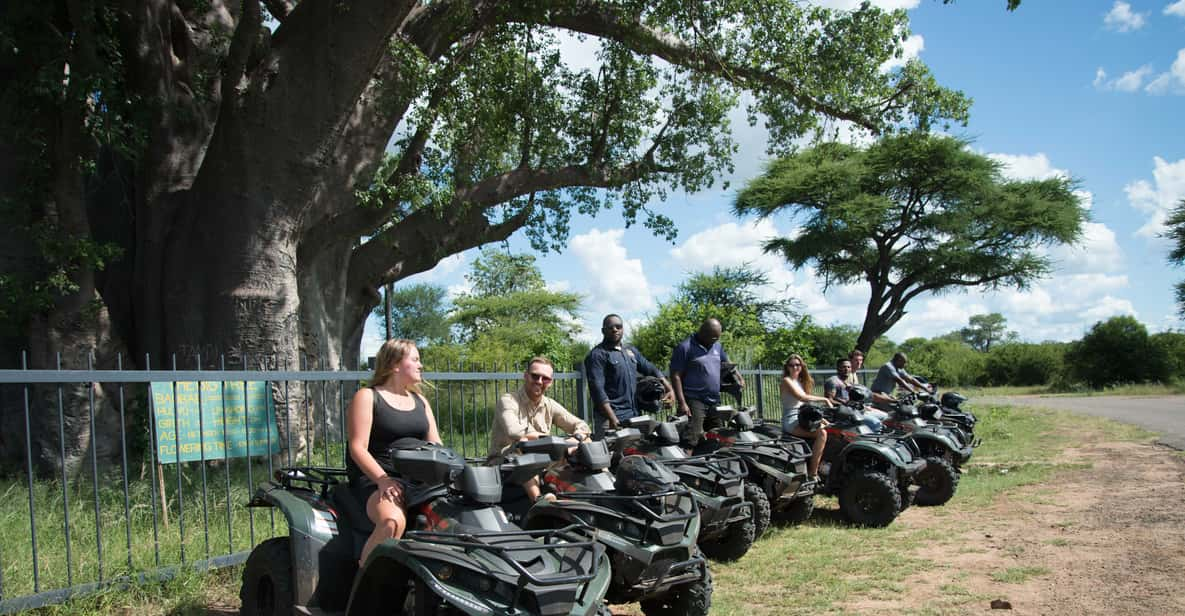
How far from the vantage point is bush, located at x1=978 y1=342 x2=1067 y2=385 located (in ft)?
167

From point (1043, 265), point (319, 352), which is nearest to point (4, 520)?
point (319, 352)

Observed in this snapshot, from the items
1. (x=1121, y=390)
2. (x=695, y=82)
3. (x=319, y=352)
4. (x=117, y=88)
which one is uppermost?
(x=695, y=82)

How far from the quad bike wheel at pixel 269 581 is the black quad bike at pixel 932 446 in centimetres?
739

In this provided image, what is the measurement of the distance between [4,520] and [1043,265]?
1368 inches

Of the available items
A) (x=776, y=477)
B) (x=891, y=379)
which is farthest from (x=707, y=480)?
(x=891, y=379)

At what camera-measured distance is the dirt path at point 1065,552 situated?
5.75m

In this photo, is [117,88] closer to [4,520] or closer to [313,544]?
[4,520]

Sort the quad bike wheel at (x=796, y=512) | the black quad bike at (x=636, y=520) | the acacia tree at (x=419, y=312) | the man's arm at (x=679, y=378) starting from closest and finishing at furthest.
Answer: the black quad bike at (x=636, y=520), the man's arm at (x=679, y=378), the quad bike wheel at (x=796, y=512), the acacia tree at (x=419, y=312)

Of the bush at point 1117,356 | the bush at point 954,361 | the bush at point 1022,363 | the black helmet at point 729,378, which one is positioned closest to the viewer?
the black helmet at point 729,378

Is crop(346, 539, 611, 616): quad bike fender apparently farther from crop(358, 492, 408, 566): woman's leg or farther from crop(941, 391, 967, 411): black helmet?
crop(941, 391, 967, 411): black helmet

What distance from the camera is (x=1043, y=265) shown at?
3381 centimetres

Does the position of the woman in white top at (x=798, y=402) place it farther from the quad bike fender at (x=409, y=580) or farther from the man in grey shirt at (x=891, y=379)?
the quad bike fender at (x=409, y=580)

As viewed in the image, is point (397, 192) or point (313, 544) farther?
point (397, 192)

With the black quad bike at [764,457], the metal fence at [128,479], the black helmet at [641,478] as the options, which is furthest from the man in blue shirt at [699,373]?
the black helmet at [641,478]
